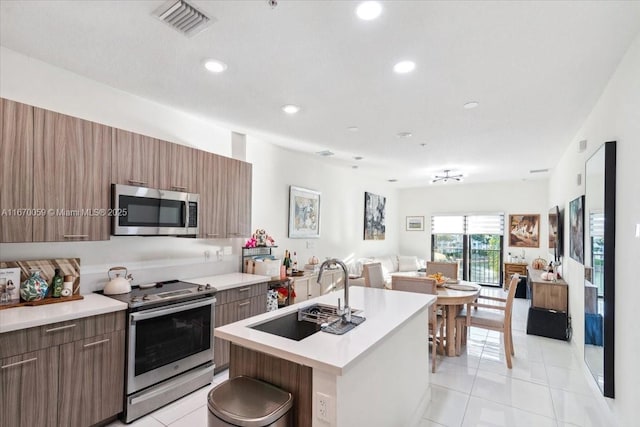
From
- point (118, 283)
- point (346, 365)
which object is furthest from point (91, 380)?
point (346, 365)

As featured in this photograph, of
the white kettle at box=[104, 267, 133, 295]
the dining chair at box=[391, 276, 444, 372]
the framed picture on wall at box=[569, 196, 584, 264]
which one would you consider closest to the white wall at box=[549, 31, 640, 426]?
the framed picture on wall at box=[569, 196, 584, 264]

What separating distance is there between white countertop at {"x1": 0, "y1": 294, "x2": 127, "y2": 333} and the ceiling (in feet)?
5.99

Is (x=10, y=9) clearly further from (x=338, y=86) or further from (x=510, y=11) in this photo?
(x=510, y=11)

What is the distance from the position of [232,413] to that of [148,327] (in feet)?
4.70

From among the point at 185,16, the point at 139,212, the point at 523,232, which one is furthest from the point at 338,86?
the point at 523,232

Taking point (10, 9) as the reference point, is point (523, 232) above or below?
below

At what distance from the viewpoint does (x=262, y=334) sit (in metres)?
1.77

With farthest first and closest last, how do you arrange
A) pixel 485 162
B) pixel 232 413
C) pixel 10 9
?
pixel 485 162
pixel 10 9
pixel 232 413

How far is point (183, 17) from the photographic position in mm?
1883

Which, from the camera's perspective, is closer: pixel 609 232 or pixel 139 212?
pixel 609 232

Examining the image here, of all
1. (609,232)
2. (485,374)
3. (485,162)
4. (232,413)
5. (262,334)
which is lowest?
(485,374)

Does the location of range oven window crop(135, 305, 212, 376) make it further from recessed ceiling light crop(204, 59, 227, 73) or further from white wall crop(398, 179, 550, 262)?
white wall crop(398, 179, 550, 262)

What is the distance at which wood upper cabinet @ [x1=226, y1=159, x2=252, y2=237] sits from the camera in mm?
3682

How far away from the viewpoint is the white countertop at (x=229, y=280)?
325 centimetres
